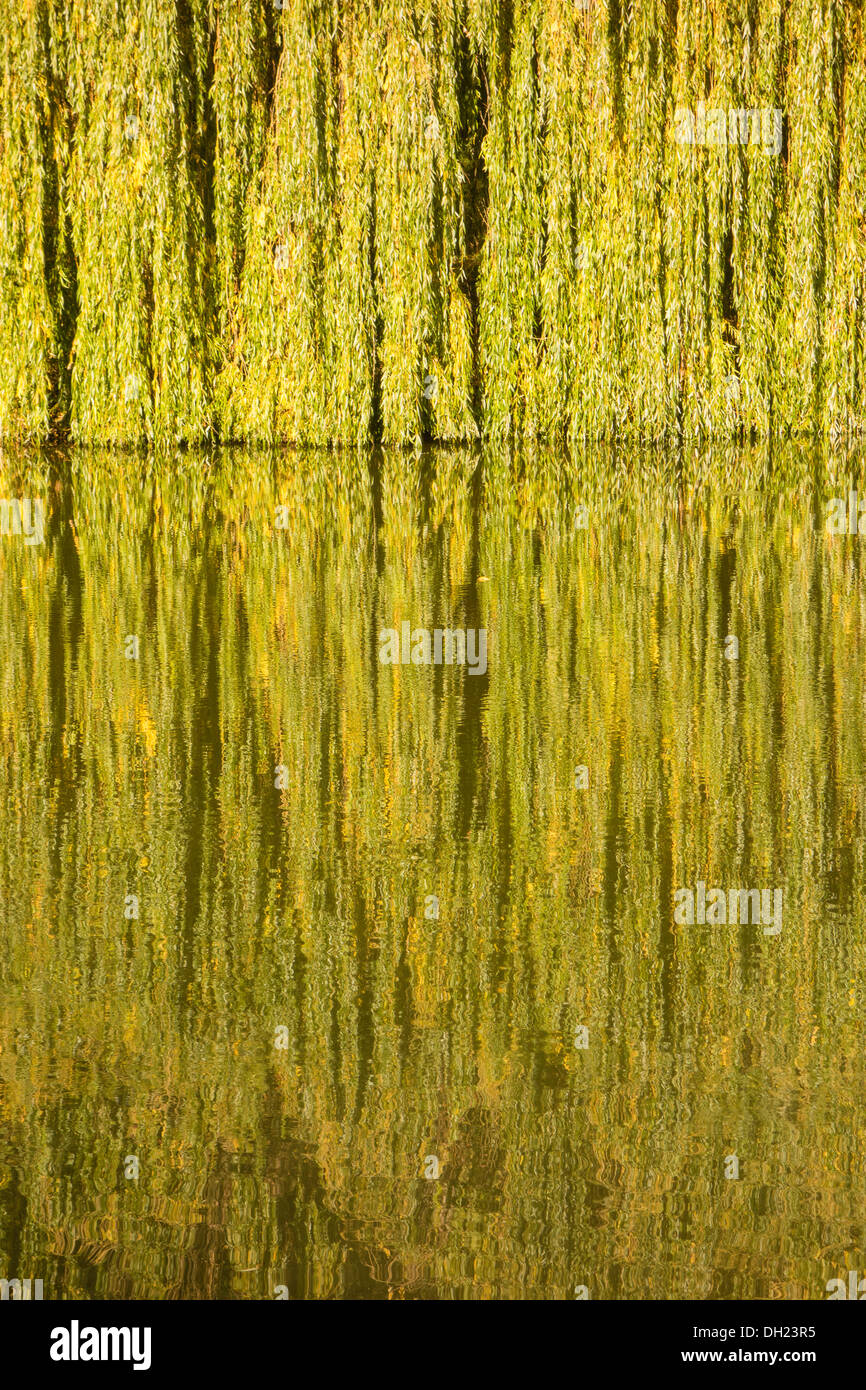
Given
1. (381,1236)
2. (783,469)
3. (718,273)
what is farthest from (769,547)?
(381,1236)

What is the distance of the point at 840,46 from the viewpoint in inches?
420

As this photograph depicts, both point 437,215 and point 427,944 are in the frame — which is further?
point 437,215

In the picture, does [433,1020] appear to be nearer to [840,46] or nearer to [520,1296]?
[520,1296]

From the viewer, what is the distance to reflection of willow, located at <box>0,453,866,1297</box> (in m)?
2.13

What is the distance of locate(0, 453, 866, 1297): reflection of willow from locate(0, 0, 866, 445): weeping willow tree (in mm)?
5316

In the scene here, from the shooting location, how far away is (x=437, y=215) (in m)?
11.2

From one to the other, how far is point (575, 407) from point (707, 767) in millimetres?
7730

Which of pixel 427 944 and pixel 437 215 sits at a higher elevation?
pixel 437 215

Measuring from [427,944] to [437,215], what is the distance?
9032 mm

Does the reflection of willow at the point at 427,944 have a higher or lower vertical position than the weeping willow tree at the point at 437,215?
lower

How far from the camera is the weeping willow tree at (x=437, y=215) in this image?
10930 mm

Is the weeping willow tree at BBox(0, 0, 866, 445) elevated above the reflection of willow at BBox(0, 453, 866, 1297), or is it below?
above

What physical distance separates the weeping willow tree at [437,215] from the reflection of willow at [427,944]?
17.4 ft

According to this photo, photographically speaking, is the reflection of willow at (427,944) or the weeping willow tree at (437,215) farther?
the weeping willow tree at (437,215)
